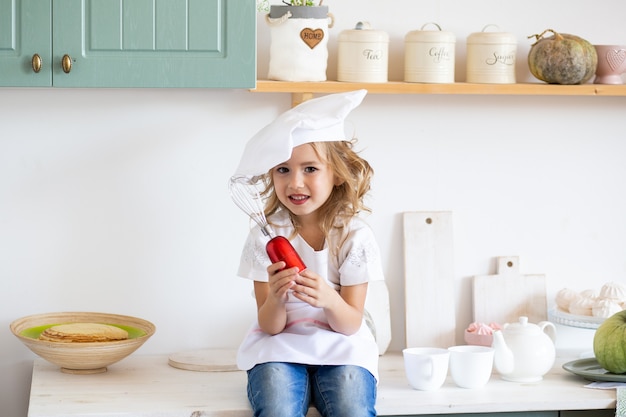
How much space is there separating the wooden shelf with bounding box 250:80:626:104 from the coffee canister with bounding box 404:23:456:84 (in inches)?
1.2

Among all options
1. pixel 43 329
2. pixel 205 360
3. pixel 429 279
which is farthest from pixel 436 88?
pixel 43 329

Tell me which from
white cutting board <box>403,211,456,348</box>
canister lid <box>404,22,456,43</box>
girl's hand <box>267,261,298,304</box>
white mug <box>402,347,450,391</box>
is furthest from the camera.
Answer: white cutting board <box>403,211,456,348</box>

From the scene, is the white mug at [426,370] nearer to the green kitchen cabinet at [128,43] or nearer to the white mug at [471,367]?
the white mug at [471,367]

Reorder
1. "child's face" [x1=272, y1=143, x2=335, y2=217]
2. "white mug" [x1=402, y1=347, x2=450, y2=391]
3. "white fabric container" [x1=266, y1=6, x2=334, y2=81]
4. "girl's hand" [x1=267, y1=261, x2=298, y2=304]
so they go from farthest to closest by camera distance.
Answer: "white fabric container" [x1=266, y1=6, x2=334, y2=81]
"white mug" [x1=402, y1=347, x2=450, y2=391]
"child's face" [x1=272, y1=143, x2=335, y2=217]
"girl's hand" [x1=267, y1=261, x2=298, y2=304]

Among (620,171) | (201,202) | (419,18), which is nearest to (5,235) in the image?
(201,202)

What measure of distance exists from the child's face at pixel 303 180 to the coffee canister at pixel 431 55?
48 cm

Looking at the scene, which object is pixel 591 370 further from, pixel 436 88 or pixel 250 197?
pixel 250 197

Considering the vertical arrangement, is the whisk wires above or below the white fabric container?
below

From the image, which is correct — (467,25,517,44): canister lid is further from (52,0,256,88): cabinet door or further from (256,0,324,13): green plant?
(52,0,256,88): cabinet door

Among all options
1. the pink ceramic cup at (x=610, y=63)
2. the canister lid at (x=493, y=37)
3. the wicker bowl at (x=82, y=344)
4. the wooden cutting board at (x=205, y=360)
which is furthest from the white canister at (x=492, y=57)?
the wicker bowl at (x=82, y=344)

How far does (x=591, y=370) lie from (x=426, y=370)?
47 centimetres

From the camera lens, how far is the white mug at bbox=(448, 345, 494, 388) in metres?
2.31

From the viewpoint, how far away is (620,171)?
2.82 metres

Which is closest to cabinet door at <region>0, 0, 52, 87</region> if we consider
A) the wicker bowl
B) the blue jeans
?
the wicker bowl
